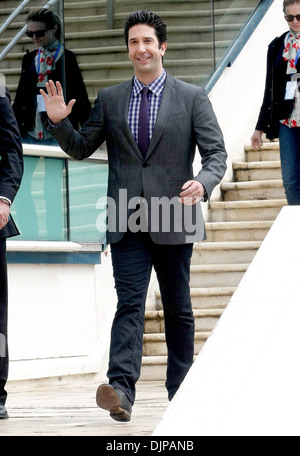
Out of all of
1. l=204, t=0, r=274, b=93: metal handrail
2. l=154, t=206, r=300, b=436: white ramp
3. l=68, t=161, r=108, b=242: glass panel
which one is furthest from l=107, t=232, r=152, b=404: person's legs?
l=204, t=0, r=274, b=93: metal handrail

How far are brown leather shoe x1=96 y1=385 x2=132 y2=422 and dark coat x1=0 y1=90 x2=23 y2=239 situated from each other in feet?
Answer: 3.58

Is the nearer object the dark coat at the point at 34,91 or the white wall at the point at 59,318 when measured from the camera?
the white wall at the point at 59,318

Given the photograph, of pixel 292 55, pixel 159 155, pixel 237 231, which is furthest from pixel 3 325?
pixel 237 231

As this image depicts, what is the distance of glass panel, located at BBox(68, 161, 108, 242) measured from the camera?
361 inches

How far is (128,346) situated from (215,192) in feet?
16.8

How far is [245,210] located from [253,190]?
11.2 inches

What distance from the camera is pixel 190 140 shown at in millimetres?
5883

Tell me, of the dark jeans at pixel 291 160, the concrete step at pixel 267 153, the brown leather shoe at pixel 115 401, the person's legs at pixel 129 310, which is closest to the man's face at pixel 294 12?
the dark jeans at pixel 291 160

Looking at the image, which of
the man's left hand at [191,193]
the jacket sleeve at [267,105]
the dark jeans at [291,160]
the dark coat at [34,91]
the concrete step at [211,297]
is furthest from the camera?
the concrete step at [211,297]

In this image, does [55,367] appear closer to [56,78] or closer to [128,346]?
[56,78]

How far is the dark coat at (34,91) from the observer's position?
866cm

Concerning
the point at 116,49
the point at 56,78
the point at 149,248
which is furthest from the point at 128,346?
the point at 116,49

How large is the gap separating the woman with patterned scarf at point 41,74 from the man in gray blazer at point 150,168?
2.77 m

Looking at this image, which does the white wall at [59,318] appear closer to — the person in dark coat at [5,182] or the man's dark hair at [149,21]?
the person in dark coat at [5,182]
